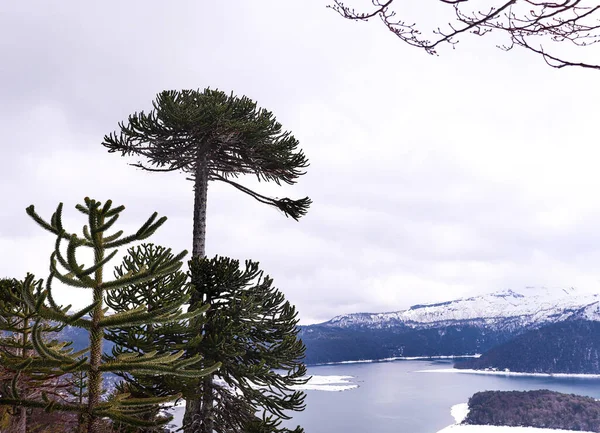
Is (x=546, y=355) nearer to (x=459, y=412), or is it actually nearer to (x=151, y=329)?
(x=459, y=412)

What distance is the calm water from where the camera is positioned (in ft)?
233

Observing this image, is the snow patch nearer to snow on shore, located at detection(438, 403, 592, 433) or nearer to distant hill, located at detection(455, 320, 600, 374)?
snow on shore, located at detection(438, 403, 592, 433)

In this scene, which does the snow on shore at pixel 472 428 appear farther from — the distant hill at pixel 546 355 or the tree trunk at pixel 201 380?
the distant hill at pixel 546 355

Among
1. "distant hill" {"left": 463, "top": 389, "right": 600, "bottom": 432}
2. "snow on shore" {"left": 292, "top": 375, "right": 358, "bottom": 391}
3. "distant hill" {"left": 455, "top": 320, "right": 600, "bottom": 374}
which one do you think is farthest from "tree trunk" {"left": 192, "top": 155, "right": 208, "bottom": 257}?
"distant hill" {"left": 455, "top": 320, "right": 600, "bottom": 374}

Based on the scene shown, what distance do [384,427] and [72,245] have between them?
74.2m

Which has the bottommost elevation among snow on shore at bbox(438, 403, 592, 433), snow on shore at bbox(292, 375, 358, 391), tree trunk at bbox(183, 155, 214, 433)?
snow on shore at bbox(438, 403, 592, 433)

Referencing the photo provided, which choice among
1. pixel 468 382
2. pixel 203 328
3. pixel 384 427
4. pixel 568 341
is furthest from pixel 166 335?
pixel 568 341

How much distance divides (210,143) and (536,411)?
329ft

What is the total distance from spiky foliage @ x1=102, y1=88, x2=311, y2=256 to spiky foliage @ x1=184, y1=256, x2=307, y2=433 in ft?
5.53

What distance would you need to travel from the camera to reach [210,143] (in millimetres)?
11836

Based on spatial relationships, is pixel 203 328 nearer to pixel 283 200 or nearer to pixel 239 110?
pixel 283 200

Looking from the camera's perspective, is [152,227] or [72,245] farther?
[152,227]

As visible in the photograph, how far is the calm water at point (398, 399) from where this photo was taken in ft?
233

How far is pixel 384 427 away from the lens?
68750mm
